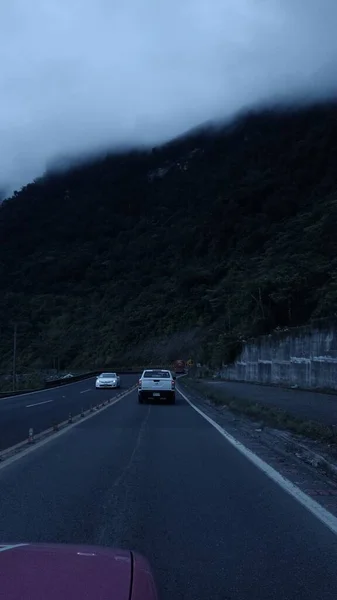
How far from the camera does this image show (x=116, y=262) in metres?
125

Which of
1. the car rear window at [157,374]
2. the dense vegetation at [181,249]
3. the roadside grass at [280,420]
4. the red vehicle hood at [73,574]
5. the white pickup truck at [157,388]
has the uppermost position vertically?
the dense vegetation at [181,249]

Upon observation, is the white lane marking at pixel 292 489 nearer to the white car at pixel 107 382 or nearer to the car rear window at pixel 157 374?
the car rear window at pixel 157 374

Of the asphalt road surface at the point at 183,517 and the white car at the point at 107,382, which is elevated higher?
the white car at the point at 107,382

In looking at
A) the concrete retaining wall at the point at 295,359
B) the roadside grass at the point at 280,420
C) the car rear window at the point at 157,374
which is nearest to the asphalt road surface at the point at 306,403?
the roadside grass at the point at 280,420

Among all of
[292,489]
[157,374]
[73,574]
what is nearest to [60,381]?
[157,374]

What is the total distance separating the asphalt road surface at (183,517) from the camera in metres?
5.88

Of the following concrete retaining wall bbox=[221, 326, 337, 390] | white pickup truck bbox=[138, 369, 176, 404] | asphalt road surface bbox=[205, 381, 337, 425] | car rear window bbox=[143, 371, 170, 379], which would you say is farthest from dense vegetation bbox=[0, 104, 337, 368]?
asphalt road surface bbox=[205, 381, 337, 425]

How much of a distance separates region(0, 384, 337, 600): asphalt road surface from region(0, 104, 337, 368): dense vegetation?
90.4 feet

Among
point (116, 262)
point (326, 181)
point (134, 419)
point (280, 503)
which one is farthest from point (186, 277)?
point (280, 503)

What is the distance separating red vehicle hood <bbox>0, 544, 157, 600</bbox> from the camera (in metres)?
3.52

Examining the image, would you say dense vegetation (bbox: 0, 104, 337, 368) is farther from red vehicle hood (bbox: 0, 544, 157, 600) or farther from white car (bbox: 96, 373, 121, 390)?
red vehicle hood (bbox: 0, 544, 157, 600)

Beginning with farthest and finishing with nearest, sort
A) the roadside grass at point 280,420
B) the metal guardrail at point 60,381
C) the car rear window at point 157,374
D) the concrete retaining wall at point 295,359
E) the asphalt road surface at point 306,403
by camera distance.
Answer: the metal guardrail at point 60,381
the car rear window at point 157,374
the concrete retaining wall at point 295,359
the asphalt road surface at point 306,403
the roadside grass at point 280,420

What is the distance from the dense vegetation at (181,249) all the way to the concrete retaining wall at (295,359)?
162 inches

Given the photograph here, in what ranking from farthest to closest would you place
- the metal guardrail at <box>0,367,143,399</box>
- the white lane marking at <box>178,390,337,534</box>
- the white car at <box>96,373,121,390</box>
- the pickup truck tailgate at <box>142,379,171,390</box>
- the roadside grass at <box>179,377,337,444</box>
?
the white car at <box>96,373,121,390</box>
the metal guardrail at <box>0,367,143,399</box>
the pickup truck tailgate at <box>142,379,171,390</box>
the roadside grass at <box>179,377,337,444</box>
the white lane marking at <box>178,390,337,534</box>
